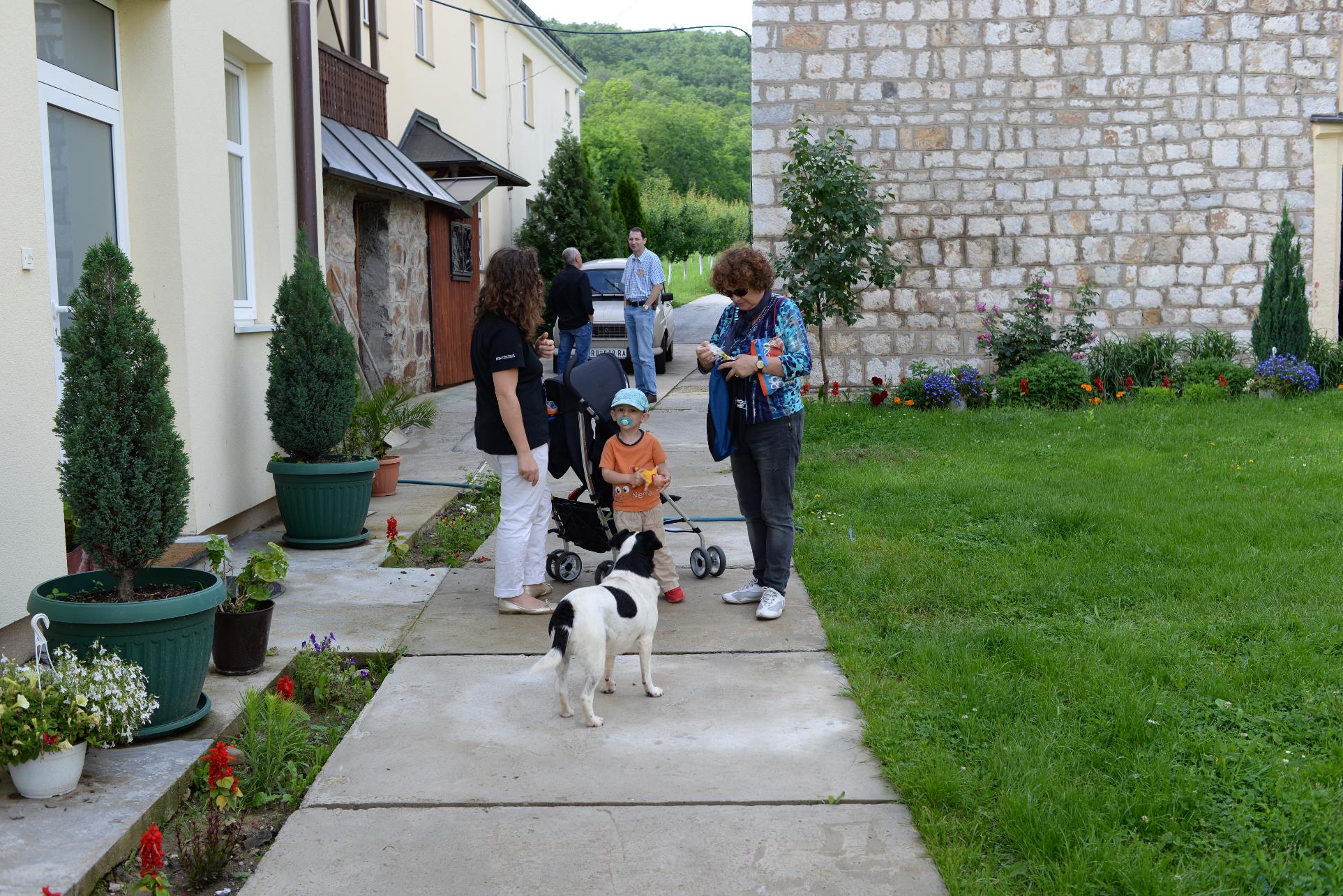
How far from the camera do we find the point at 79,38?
5816 mm

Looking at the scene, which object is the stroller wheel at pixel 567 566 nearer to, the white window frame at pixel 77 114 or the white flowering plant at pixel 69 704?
the white window frame at pixel 77 114

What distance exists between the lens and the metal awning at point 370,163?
1080 cm

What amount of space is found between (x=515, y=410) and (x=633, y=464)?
65cm

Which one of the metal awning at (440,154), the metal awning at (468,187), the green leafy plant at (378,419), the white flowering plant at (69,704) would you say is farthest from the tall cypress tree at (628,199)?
the white flowering plant at (69,704)

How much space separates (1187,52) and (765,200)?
4937 millimetres

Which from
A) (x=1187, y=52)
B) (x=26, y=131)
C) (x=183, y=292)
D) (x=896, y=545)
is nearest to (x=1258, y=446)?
(x=896, y=545)

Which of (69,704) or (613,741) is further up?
(69,704)

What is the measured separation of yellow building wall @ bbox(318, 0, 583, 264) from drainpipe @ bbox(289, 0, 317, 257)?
4.70 m

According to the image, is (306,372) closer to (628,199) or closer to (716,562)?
(716,562)

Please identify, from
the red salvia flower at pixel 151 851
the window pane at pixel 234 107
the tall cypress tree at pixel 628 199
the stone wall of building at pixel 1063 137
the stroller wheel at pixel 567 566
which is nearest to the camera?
the red salvia flower at pixel 151 851

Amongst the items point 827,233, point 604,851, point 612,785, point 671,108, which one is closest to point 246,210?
point 612,785

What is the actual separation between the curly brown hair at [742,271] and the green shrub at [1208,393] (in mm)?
7990

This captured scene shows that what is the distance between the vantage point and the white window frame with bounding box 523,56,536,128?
23.8m

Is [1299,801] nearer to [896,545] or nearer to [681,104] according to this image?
[896,545]
